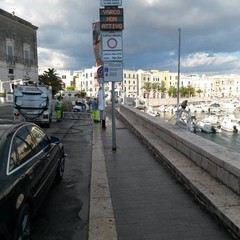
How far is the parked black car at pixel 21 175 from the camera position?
2801 mm

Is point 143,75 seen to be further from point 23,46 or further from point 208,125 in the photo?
point 208,125

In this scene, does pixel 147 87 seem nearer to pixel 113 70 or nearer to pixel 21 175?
pixel 113 70

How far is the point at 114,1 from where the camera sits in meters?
8.15

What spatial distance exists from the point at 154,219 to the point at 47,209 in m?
1.65

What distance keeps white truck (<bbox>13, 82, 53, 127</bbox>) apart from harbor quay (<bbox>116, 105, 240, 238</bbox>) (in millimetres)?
8919

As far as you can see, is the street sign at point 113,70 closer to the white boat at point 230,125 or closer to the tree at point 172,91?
the white boat at point 230,125

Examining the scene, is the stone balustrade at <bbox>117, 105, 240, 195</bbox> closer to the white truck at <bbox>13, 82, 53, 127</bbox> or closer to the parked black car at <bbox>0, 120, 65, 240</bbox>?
the parked black car at <bbox>0, 120, 65, 240</bbox>

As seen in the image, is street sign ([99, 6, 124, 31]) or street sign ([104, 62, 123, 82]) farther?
street sign ([104, 62, 123, 82])

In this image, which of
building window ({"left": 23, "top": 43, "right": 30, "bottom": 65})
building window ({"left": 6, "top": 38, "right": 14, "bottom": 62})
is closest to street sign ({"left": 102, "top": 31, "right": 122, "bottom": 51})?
building window ({"left": 6, "top": 38, "right": 14, "bottom": 62})

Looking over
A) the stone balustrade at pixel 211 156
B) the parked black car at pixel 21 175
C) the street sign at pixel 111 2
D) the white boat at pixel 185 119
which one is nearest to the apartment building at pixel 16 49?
the white boat at pixel 185 119

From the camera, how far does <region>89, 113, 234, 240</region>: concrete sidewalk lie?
370 centimetres

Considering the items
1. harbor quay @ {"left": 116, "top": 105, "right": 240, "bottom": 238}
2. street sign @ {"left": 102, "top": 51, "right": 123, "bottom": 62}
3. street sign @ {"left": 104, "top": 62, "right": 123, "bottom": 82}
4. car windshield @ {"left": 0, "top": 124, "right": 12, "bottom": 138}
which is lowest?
harbor quay @ {"left": 116, "top": 105, "right": 240, "bottom": 238}

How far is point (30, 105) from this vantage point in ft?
50.7

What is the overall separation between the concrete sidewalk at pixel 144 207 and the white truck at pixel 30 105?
898 centimetres
